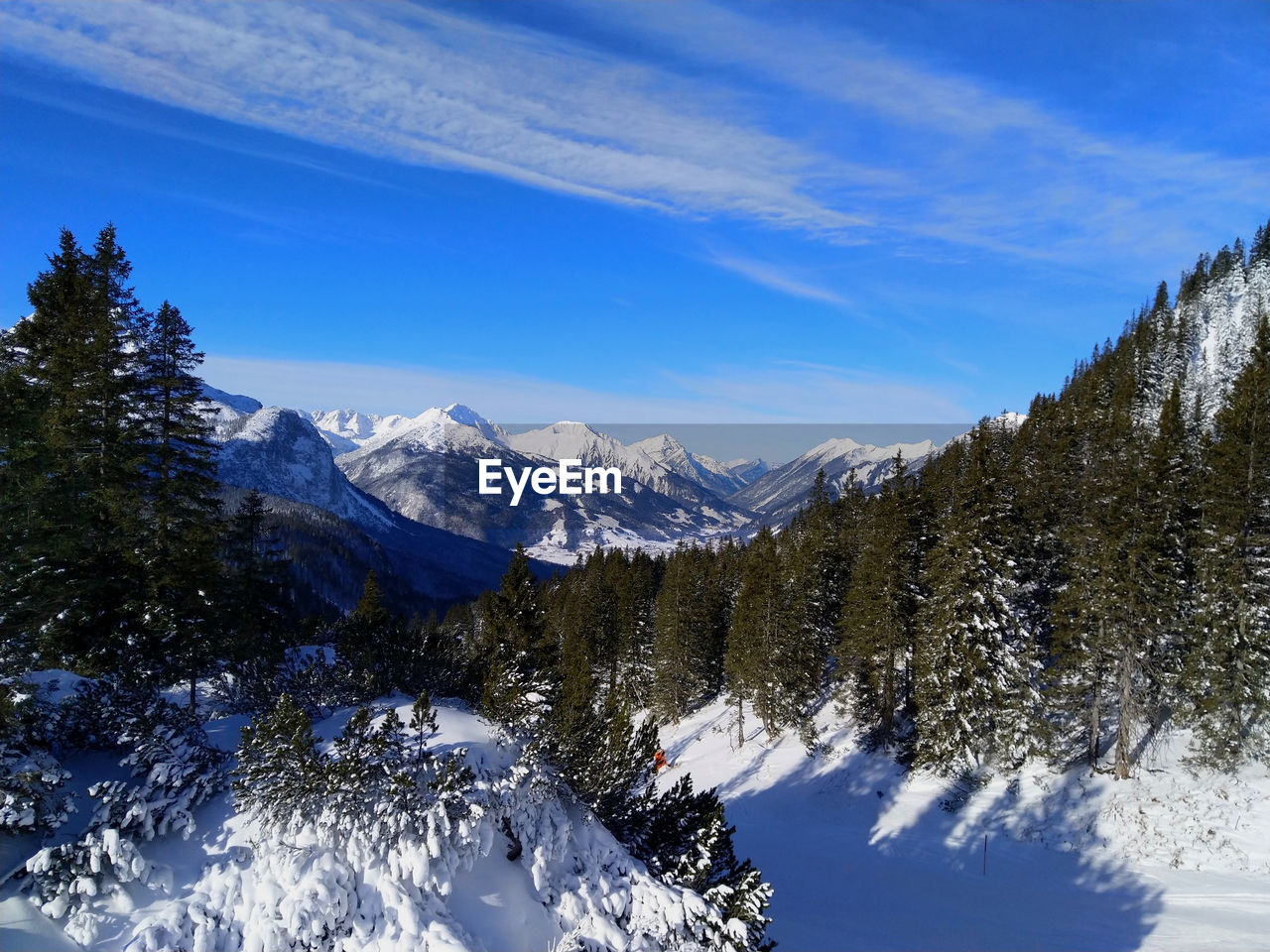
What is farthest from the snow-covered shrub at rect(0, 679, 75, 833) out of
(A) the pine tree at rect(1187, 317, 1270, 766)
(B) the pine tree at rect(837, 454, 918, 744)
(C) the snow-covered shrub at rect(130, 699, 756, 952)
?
(A) the pine tree at rect(1187, 317, 1270, 766)

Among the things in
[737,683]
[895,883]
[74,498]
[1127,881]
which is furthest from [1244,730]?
[74,498]

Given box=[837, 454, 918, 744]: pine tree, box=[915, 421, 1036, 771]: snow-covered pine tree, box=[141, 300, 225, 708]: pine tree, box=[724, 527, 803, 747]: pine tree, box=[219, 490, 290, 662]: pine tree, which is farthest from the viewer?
box=[724, 527, 803, 747]: pine tree

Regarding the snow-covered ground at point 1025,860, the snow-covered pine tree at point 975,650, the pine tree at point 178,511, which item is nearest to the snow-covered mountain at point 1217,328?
the snow-covered pine tree at point 975,650

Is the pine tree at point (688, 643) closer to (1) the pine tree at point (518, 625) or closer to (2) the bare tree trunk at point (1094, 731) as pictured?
(1) the pine tree at point (518, 625)

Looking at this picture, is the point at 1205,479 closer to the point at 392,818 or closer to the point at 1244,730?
the point at 1244,730

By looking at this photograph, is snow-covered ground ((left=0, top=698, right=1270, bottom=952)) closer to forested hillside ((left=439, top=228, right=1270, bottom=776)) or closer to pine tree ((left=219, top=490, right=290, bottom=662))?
forested hillside ((left=439, top=228, right=1270, bottom=776))
